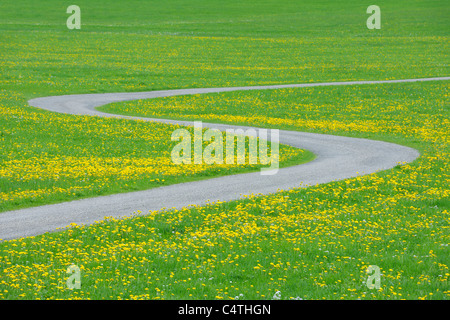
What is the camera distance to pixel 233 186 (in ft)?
68.5

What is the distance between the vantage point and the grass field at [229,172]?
12.0 m

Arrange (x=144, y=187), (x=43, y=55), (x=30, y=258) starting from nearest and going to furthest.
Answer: (x=30, y=258) < (x=144, y=187) < (x=43, y=55)

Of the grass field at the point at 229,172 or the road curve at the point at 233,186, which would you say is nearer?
the grass field at the point at 229,172

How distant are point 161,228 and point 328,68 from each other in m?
53.8

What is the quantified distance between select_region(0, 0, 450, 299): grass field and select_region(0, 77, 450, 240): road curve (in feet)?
3.06

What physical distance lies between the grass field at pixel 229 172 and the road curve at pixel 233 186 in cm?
93

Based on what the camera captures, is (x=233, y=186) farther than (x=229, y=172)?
No

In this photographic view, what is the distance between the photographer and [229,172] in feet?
77.1

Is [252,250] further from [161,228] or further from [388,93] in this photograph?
[388,93]

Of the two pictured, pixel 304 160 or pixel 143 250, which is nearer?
pixel 143 250

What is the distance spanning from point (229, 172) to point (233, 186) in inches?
104

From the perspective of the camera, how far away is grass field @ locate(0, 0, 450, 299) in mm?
12039
